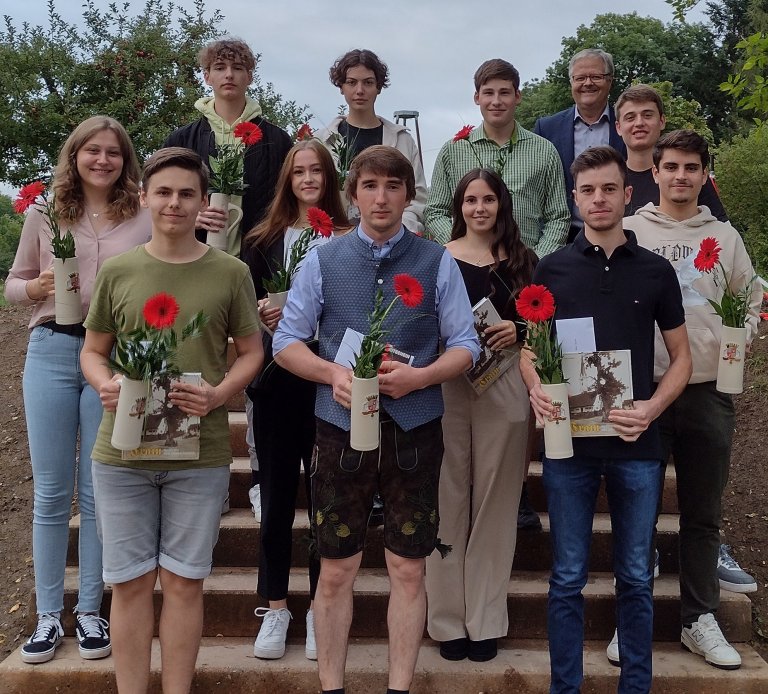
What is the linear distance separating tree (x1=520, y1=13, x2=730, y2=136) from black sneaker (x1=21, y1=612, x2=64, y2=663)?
33.1 meters

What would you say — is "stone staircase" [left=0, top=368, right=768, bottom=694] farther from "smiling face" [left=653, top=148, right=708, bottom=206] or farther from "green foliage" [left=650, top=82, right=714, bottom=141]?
"green foliage" [left=650, top=82, right=714, bottom=141]

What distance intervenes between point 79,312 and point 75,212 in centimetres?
46

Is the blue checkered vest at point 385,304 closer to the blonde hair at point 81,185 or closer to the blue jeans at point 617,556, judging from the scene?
the blue jeans at point 617,556

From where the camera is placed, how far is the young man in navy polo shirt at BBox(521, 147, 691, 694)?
133 inches

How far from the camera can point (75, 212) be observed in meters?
3.82

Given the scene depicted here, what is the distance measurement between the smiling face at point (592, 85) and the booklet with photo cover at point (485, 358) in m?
1.91

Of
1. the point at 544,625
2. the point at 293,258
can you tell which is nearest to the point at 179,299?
the point at 293,258

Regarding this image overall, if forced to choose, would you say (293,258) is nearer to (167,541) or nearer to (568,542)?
(167,541)

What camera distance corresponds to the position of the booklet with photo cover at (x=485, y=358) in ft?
12.3

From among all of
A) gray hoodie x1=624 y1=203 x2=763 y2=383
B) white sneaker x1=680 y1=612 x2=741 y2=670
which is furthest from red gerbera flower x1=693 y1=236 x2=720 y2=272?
white sneaker x1=680 y1=612 x2=741 y2=670

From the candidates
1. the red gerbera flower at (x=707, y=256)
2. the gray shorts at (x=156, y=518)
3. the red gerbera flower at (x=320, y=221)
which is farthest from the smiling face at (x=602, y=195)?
the gray shorts at (x=156, y=518)

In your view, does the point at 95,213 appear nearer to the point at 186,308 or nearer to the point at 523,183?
the point at 186,308

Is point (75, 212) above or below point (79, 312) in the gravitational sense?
above

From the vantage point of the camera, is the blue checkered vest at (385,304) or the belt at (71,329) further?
the belt at (71,329)
